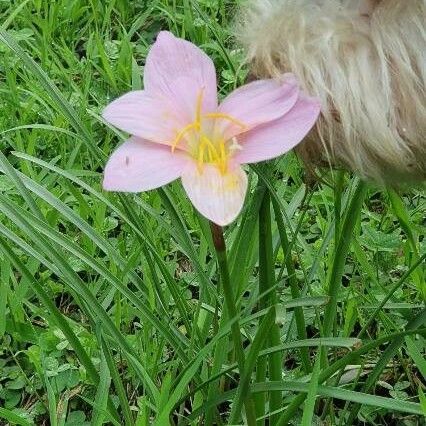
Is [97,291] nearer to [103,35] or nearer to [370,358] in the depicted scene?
[370,358]

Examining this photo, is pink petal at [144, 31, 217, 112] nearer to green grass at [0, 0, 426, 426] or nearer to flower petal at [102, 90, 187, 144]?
flower petal at [102, 90, 187, 144]

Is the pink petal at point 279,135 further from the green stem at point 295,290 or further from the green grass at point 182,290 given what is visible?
the green stem at point 295,290

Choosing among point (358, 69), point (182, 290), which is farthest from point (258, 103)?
point (182, 290)

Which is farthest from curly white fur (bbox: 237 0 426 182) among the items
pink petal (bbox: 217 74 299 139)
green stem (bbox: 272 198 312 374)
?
green stem (bbox: 272 198 312 374)

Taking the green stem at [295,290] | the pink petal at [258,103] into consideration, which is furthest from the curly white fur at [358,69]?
the green stem at [295,290]

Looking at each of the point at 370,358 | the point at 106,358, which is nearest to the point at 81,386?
the point at 106,358

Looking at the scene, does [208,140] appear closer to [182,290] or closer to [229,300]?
[229,300]

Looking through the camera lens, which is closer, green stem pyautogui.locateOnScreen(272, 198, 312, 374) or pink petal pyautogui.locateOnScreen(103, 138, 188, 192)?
pink petal pyautogui.locateOnScreen(103, 138, 188, 192)

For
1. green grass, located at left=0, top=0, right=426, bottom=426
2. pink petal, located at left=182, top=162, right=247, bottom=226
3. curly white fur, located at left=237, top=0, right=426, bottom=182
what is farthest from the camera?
green grass, located at left=0, top=0, right=426, bottom=426

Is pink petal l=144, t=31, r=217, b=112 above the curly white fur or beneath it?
above
